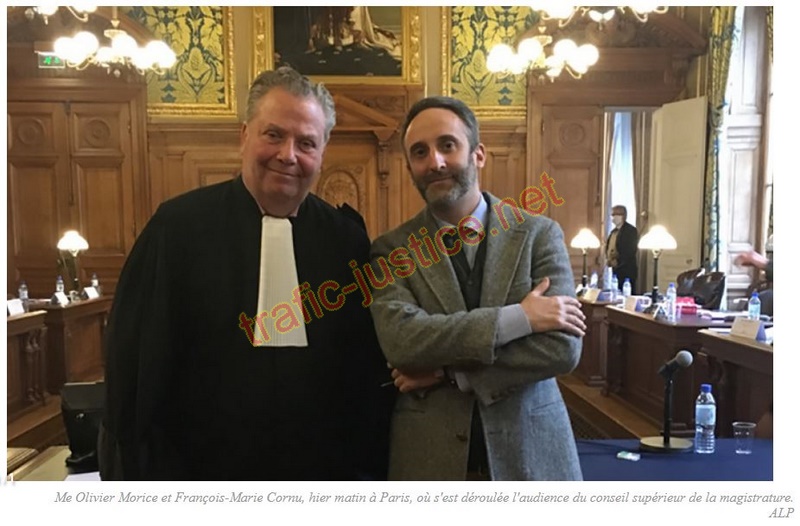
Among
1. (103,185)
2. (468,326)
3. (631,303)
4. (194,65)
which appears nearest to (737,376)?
(631,303)

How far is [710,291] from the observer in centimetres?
446

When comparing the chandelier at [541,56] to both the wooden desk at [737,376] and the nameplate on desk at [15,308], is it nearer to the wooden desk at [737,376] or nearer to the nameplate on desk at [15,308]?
the wooden desk at [737,376]

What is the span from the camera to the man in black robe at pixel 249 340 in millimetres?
1232

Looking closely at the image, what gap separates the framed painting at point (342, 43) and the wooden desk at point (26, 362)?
3.14 meters

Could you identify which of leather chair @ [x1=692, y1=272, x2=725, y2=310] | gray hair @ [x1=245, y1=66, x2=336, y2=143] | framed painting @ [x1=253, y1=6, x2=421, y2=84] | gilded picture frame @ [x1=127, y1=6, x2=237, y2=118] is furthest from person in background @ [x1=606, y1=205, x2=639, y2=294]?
gray hair @ [x1=245, y1=66, x2=336, y2=143]

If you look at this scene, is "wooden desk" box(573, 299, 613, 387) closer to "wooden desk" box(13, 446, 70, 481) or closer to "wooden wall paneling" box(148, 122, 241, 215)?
"wooden wall paneling" box(148, 122, 241, 215)

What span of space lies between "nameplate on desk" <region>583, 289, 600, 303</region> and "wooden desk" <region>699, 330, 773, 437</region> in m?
1.75

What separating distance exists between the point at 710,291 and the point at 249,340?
4.00m

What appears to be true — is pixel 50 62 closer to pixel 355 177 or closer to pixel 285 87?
pixel 355 177

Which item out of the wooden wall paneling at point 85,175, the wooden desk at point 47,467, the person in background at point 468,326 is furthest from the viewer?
the wooden wall paneling at point 85,175

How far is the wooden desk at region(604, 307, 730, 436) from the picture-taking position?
359 cm

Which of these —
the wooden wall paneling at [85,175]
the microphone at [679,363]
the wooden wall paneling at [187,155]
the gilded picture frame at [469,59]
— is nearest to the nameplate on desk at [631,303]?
the microphone at [679,363]
